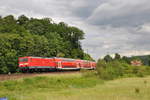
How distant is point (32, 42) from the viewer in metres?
62.2

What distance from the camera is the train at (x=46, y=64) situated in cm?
4297

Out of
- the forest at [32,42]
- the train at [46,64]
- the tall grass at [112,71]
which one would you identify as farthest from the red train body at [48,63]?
the forest at [32,42]

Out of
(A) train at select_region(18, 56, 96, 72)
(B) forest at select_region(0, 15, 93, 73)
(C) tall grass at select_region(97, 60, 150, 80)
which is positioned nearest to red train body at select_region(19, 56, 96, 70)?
(A) train at select_region(18, 56, 96, 72)

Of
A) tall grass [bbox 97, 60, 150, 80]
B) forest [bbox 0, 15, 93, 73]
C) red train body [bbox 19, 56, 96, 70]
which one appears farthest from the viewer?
forest [bbox 0, 15, 93, 73]

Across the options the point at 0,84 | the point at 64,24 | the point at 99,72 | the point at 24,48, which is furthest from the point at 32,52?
the point at 64,24

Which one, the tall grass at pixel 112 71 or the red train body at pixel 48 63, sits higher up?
the red train body at pixel 48 63

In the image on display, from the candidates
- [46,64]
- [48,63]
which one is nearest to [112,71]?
[48,63]

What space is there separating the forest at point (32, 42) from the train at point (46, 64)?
9674 mm

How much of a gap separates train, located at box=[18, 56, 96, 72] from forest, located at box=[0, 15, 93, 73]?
9.67m

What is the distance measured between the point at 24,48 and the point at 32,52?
302cm

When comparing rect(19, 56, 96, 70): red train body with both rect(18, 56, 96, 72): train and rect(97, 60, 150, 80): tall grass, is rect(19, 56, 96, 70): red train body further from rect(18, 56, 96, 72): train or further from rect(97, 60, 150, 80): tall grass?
rect(97, 60, 150, 80): tall grass

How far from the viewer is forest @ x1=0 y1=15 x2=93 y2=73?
54.3 metres

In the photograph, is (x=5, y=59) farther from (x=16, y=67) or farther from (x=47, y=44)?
(x=47, y=44)

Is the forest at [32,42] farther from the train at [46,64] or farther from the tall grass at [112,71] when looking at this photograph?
the tall grass at [112,71]
